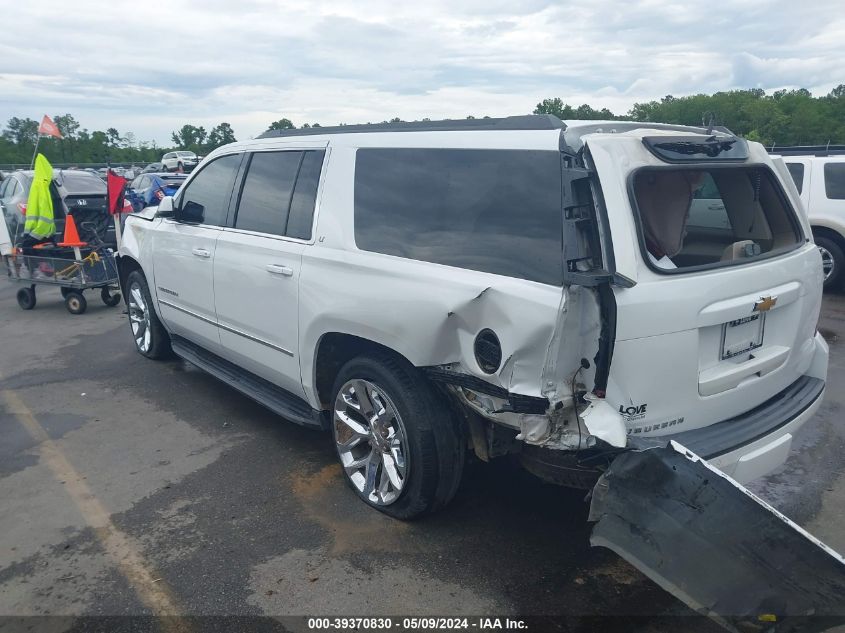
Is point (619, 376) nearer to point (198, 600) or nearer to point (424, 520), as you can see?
point (424, 520)

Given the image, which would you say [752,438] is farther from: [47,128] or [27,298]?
[47,128]

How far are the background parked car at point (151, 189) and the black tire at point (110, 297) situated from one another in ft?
23.0

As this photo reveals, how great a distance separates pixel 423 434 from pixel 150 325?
3890 millimetres

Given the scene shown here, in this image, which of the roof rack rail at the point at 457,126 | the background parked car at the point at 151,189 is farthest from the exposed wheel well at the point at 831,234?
the background parked car at the point at 151,189

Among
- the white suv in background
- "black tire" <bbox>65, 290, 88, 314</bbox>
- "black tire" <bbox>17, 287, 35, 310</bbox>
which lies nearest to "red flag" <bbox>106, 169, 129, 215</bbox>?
"black tire" <bbox>65, 290, 88, 314</bbox>

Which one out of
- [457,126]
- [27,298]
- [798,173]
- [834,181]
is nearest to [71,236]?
[27,298]

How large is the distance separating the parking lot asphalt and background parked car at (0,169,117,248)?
18.1 feet

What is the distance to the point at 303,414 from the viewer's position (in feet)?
13.3

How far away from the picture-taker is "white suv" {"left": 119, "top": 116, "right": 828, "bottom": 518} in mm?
2656

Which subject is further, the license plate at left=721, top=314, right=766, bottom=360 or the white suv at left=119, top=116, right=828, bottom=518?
the license plate at left=721, top=314, right=766, bottom=360

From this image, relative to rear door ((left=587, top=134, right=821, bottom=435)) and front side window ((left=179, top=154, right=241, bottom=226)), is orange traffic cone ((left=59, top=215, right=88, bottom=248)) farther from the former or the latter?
rear door ((left=587, top=134, right=821, bottom=435))

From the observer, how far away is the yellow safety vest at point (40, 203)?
887 centimetres

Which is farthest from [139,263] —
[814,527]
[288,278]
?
[814,527]

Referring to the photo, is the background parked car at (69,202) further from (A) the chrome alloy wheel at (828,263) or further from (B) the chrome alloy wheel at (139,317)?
(A) the chrome alloy wheel at (828,263)
